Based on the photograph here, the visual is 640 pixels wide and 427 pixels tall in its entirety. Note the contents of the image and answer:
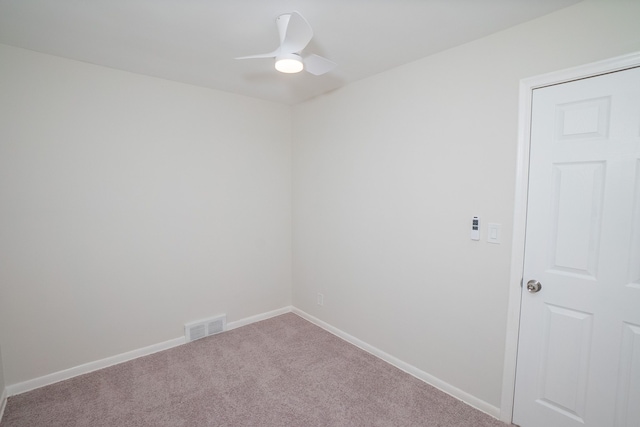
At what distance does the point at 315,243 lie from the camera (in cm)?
340

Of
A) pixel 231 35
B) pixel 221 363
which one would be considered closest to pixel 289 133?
pixel 231 35

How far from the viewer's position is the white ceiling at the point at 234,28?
5.38 feet

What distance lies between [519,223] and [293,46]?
174 cm

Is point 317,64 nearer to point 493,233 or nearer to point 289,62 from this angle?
point 289,62

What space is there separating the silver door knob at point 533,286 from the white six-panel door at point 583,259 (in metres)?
0.02

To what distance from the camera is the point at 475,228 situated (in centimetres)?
206

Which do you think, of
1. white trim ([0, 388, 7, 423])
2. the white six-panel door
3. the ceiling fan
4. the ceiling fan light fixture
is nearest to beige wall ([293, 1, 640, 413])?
the white six-panel door

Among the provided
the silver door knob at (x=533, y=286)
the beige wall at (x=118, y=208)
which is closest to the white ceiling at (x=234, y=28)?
the beige wall at (x=118, y=208)

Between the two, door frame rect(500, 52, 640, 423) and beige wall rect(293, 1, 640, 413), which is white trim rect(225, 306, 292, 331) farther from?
door frame rect(500, 52, 640, 423)

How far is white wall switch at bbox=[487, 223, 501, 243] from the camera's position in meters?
1.96

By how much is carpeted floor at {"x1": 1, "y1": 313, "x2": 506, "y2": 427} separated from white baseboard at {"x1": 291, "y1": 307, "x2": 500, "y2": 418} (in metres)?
0.04

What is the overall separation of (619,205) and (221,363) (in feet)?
9.76

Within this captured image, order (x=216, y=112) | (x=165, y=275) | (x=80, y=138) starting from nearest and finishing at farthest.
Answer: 1. (x=80, y=138)
2. (x=165, y=275)
3. (x=216, y=112)

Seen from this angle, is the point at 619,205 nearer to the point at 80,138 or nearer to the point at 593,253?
the point at 593,253
